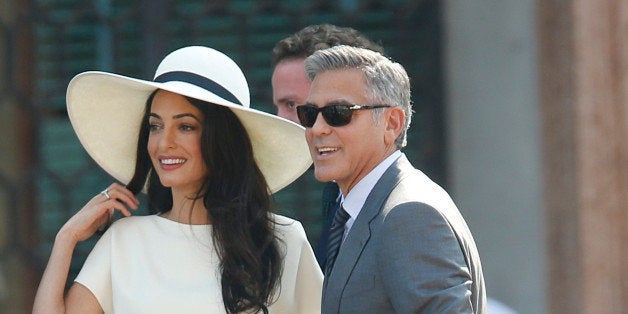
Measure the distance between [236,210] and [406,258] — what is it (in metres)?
0.89

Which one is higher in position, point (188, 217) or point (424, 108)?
point (188, 217)

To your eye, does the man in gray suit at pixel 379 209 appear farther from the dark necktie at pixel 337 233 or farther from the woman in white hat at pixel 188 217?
the woman in white hat at pixel 188 217

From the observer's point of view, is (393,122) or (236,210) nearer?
(393,122)

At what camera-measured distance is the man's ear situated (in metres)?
3.31

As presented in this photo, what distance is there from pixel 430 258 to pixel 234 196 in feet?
3.15

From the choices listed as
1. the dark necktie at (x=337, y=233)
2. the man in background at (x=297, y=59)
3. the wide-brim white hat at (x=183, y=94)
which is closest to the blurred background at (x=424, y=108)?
the man in background at (x=297, y=59)

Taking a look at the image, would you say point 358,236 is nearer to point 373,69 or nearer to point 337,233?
point 337,233

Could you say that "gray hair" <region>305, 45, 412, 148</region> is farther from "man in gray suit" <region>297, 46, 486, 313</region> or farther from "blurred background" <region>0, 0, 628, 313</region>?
"blurred background" <region>0, 0, 628, 313</region>

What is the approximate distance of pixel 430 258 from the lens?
296cm

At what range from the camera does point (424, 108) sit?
6461 millimetres

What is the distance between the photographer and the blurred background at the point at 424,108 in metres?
6.02

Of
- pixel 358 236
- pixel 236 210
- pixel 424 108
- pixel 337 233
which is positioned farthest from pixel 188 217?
pixel 424 108

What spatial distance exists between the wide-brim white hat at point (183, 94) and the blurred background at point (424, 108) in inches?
89.1

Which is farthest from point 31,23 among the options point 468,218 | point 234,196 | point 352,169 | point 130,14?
point 352,169
